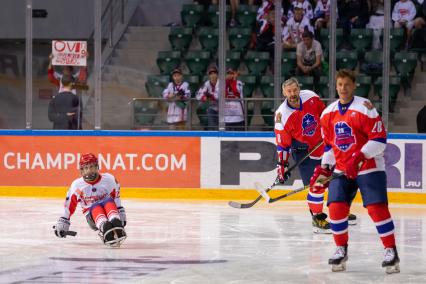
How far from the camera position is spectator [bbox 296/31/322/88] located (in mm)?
11859

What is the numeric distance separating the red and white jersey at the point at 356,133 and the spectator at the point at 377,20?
5.38 meters

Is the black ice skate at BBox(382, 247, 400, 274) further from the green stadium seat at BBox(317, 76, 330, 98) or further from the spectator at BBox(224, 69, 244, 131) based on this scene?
the spectator at BBox(224, 69, 244, 131)

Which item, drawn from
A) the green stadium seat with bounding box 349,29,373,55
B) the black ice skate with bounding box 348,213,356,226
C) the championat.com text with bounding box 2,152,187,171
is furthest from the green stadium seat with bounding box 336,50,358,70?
the black ice skate with bounding box 348,213,356,226

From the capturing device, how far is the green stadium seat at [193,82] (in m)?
12.0

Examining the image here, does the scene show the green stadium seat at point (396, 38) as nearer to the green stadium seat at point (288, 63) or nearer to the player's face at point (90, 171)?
the green stadium seat at point (288, 63)

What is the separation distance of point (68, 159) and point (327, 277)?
6277mm

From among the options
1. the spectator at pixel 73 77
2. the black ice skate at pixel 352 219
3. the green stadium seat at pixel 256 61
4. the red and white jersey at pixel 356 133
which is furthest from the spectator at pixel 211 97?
the red and white jersey at pixel 356 133

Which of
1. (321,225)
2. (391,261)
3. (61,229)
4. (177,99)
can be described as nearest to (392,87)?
(177,99)

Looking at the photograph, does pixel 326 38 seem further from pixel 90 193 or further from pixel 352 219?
pixel 90 193

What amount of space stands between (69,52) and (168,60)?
1.16 metres

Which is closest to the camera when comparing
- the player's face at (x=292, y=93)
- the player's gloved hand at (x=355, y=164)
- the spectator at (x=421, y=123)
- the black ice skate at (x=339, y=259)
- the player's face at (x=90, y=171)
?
the player's gloved hand at (x=355, y=164)

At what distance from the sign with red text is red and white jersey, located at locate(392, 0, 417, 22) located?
11.7 feet

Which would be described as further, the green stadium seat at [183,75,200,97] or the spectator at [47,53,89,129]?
the spectator at [47,53,89,129]

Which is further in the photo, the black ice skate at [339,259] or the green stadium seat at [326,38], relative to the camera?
the green stadium seat at [326,38]
